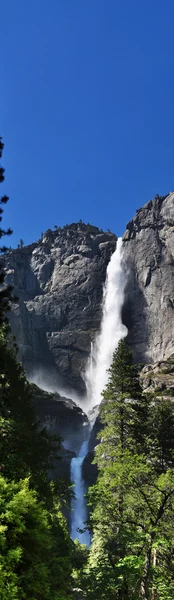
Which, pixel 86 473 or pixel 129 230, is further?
pixel 129 230

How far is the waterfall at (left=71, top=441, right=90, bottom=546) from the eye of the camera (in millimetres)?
53094

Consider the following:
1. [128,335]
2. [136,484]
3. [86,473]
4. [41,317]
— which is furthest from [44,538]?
→ [41,317]

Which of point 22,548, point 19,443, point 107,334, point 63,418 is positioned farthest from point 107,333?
point 22,548

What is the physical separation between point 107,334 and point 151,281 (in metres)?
18.9

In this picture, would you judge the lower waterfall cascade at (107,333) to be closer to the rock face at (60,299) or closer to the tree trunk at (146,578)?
the rock face at (60,299)

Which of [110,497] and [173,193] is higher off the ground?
[173,193]

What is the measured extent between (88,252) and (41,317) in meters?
25.5

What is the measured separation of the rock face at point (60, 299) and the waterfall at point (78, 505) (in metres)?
35.9

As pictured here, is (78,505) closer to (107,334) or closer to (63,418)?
(63,418)

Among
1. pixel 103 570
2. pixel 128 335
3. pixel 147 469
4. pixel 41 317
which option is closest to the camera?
pixel 103 570

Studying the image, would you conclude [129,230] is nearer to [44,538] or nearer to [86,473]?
[86,473]

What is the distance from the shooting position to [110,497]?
46.8ft

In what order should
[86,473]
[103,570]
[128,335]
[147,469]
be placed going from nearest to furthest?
[103,570]
[147,469]
[86,473]
[128,335]

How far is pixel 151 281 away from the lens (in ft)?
319
